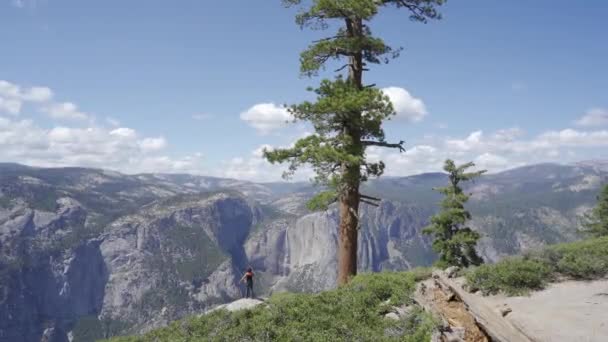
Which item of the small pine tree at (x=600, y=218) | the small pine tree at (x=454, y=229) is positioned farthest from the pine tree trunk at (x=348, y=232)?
the small pine tree at (x=600, y=218)

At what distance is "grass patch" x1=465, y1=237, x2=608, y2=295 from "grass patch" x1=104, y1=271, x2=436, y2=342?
2.53 metres

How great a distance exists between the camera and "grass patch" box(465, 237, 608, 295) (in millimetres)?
15039

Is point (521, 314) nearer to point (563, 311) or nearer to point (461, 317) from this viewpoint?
point (563, 311)

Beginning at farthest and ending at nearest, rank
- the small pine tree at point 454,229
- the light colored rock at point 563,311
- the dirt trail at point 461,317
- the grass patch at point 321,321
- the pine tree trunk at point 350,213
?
the small pine tree at point 454,229 → the pine tree trunk at point 350,213 → the light colored rock at point 563,311 → the grass patch at point 321,321 → the dirt trail at point 461,317

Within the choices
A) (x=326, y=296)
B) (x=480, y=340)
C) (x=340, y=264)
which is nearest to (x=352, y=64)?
(x=340, y=264)

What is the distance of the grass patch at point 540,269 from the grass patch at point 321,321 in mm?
2528

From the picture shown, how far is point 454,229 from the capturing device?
4131cm

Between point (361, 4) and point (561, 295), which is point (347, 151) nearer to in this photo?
point (361, 4)

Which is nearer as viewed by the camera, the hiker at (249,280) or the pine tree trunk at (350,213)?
the pine tree trunk at (350,213)

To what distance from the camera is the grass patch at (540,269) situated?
1504 centimetres

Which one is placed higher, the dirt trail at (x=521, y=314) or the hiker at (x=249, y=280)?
the dirt trail at (x=521, y=314)

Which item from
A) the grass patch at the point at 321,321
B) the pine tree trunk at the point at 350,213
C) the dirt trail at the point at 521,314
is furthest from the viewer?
the pine tree trunk at the point at 350,213

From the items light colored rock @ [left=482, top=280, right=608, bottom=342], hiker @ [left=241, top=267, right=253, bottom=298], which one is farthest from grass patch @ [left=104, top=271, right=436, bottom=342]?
hiker @ [left=241, top=267, right=253, bottom=298]

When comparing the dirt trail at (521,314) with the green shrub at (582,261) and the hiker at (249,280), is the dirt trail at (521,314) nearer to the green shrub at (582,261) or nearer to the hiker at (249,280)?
the green shrub at (582,261)
